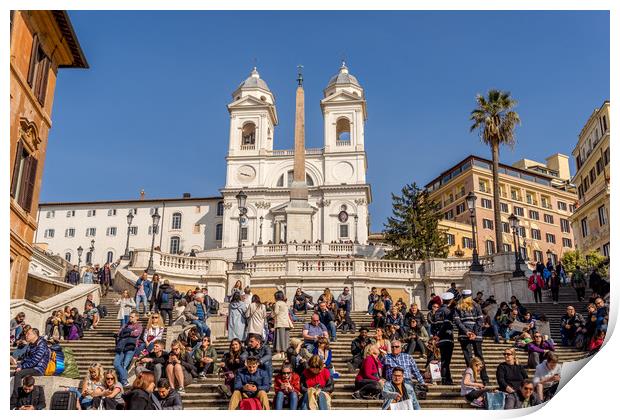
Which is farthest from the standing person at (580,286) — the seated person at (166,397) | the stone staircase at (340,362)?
the seated person at (166,397)

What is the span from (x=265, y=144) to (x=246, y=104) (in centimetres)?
596

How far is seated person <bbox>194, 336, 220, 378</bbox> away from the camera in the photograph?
12.7m

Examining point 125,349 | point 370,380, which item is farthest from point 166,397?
point 370,380

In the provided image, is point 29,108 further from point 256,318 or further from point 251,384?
point 251,384

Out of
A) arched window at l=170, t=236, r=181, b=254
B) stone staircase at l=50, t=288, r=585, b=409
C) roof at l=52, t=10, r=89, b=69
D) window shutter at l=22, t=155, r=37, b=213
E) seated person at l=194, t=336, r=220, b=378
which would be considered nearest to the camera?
stone staircase at l=50, t=288, r=585, b=409

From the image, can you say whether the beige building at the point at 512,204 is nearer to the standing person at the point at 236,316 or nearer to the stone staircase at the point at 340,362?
the stone staircase at the point at 340,362

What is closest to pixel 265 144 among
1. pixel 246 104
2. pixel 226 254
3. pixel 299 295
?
pixel 246 104

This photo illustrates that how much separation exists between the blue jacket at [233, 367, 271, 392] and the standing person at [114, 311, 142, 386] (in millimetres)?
3221

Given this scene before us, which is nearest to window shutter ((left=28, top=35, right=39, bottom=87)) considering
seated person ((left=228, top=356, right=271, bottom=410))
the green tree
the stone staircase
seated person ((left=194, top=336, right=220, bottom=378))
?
the stone staircase

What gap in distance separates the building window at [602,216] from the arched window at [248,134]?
3954cm

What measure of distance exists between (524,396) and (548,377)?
2.91ft

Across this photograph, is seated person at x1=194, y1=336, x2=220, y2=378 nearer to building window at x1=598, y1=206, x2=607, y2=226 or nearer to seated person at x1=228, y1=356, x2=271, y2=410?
seated person at x1=228, y1=356, x2=271, y2=410
